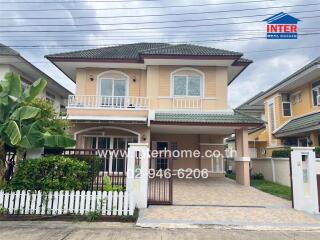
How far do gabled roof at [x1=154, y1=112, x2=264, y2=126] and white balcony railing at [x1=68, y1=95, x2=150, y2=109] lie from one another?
156cm

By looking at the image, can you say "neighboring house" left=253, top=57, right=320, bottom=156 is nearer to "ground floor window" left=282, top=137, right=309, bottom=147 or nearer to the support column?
"ground floor window" left=282, top=137, right=309, bottom=147

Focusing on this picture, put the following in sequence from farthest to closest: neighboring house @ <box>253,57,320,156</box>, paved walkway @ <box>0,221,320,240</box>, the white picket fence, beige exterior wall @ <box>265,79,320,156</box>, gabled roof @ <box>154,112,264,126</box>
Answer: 1. beige exterior wall @ <box>265,79,320,156</box>
2. neighboring house @ <box>253,57,320,156</box>
3. gabled roof @ <box>154,112,264,126</box>
4. the white picket fence
5. paved walkway @ <box>0,221,320,240</box>

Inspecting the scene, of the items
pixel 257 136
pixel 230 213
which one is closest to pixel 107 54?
pixel 230 213

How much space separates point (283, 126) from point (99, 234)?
761 inches

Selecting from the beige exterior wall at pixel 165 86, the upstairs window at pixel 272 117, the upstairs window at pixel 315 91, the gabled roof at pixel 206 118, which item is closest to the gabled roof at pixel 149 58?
the beige exterior wall at pixel 165 86

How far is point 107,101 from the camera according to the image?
15.8 meters

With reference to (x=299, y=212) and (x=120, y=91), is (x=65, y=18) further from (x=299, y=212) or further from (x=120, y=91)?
(x=299, y=212)

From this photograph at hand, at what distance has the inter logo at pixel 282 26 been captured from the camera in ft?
30.9

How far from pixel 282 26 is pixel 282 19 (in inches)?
12.5

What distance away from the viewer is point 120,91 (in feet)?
55.4

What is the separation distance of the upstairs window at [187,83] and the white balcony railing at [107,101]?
2.17 metres

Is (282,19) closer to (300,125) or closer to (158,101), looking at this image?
(158,101)

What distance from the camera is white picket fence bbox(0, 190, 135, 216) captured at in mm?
7219

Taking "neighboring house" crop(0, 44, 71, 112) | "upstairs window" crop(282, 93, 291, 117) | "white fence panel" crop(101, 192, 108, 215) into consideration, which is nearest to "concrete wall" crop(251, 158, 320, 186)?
"upstairs window" crop(282, 93, 291, 117)
